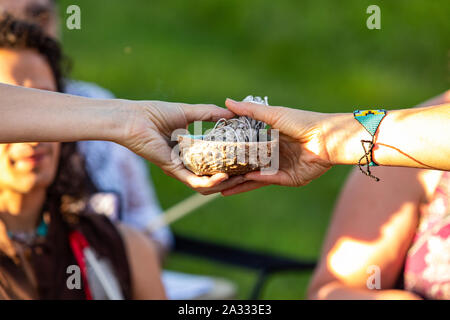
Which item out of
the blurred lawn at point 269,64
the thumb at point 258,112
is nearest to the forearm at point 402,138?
the thumb at point 258,112

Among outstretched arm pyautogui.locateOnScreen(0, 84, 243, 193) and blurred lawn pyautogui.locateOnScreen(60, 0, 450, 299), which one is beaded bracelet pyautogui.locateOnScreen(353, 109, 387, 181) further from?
blurred lawn pyautogui.locateOnScreen(60, 0, 450, 299)

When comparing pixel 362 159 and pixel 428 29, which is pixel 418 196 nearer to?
pixel 362 159

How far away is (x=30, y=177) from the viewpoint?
2.02 meters

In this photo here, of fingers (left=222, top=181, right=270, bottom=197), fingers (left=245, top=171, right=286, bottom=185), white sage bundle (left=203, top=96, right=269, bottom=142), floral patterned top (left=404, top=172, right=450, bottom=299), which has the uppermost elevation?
white sage bundle (left=203, top=96, right=269, bottom=142)

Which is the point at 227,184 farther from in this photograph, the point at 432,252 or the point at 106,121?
the point at 432,252

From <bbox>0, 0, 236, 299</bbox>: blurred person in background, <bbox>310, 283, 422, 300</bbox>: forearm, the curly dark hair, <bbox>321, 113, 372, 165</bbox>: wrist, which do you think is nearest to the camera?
<bbox>321, 113, 372, 165</bbox>: wrist

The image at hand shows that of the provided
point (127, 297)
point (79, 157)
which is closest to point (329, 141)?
point (127, 297)

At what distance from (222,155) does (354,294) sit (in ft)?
2.31

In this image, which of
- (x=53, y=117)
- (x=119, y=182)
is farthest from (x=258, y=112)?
(x=119, y=182)

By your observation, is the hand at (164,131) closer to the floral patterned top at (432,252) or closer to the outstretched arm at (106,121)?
the outstretched arm at (106,121)

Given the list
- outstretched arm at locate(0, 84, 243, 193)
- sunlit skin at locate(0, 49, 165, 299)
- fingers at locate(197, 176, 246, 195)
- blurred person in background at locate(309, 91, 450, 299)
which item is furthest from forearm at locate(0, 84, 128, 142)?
blurred person in background at locate(309, 91, 450, 299)

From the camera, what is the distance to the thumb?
1.58 metres

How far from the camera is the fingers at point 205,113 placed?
63.9 inches

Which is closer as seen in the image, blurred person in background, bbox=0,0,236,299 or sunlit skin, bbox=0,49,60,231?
sunlit skin, bbox=0,49,60,231
